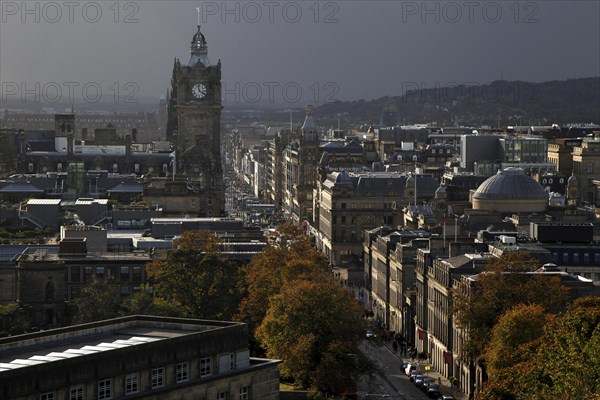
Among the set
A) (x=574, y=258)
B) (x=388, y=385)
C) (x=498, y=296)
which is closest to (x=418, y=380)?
(x=388, y=385)

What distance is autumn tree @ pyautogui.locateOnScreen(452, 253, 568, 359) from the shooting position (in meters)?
94.9

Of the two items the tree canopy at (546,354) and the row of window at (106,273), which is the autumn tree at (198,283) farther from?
the tree canopy at (546,354)

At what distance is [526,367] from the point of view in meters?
79.0

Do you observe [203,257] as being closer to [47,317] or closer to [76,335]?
[47,317]

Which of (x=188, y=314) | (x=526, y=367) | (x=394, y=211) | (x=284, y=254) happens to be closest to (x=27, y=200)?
(x=394, y=211)

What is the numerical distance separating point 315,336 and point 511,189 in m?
59.1

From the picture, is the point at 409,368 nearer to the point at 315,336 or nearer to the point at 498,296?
the point at 498,296

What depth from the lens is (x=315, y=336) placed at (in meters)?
91.7

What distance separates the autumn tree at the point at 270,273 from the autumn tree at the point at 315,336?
8.00 metres

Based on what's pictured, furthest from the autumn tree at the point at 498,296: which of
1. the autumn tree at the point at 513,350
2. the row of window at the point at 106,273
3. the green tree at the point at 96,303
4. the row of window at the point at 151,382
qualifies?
the row of window at the point at 151,382

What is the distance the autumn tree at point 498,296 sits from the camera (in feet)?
311

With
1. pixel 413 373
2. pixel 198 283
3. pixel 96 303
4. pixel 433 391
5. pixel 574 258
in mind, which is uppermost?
pixel 574 258

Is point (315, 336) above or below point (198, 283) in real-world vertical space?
below

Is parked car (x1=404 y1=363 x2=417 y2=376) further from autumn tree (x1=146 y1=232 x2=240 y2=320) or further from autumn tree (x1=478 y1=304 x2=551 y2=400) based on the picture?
autumn tree (x1=478 y1=304 x2=551 y2=400)
